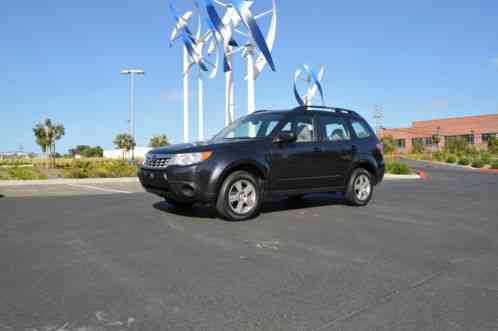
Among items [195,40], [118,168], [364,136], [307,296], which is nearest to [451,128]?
[195,40]

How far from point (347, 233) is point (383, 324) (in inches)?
121

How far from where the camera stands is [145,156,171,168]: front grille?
6.88 meters

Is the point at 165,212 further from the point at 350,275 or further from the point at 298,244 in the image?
the point at 350,275

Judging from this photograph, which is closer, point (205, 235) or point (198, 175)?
point (205, 235)

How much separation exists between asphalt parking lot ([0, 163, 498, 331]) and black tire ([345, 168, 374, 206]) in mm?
1238

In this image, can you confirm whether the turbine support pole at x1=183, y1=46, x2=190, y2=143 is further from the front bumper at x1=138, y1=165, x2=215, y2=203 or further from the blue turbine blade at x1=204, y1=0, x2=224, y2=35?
the front bumper at x1=138, y1=165, x2=215, y2=203

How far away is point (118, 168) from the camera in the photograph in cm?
2156

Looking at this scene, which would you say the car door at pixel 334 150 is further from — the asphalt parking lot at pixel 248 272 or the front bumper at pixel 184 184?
the front bumper at pixel 184 184

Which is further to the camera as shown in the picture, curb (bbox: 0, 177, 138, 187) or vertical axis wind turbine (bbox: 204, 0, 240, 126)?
vertical axis wind turbine (bbox: 204, 0, 240, 126)

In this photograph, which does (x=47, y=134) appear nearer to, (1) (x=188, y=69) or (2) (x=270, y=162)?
(1) (x=188, y=69)

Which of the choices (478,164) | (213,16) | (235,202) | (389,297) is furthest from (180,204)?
(478,164)

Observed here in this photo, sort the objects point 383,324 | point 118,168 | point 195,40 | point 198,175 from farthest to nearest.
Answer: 1. point 195,40
2. point 118,168
3. point 198,175
4. point 383,324

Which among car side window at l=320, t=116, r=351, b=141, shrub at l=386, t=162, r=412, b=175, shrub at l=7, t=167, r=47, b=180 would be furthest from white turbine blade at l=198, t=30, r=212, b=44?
car side window at l=320, t=116, r=351, b=141

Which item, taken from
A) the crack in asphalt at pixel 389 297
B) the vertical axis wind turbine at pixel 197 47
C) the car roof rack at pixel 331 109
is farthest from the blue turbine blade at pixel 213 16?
the crack in asphalt at pixel 389 297
